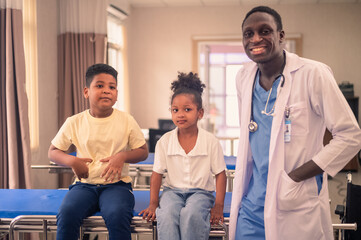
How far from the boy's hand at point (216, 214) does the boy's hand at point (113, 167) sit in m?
0.55

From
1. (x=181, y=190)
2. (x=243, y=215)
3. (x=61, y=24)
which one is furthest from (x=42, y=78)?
(x=243, y=215)

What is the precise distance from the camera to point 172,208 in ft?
6.16

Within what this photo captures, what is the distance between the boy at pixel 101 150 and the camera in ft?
6.66

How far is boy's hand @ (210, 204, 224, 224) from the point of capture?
192 cm

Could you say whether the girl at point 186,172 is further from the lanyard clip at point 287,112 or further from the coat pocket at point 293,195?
the lanyard clip at point 287,112

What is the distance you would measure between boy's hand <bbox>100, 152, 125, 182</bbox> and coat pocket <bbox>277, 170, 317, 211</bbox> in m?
0.93

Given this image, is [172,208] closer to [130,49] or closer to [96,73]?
[96,73]

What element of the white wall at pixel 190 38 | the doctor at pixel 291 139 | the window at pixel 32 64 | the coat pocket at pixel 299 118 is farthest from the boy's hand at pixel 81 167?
the white wall at pixel 190 38

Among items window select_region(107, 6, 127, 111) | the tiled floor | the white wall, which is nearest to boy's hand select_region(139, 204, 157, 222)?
the tiled floor

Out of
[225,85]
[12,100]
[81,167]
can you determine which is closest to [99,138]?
[81,167]

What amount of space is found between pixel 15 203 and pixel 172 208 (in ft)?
3.16

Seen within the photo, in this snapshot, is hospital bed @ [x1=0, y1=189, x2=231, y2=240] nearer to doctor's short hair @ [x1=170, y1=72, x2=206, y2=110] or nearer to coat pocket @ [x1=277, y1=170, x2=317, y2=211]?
coat pocket @ [x1=277, y1=170, x2=317, y2=211]

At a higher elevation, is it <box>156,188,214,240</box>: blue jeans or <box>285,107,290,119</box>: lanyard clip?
<box>285,107,290,119</box>: lanyard clip

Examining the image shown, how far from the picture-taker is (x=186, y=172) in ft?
6.81
